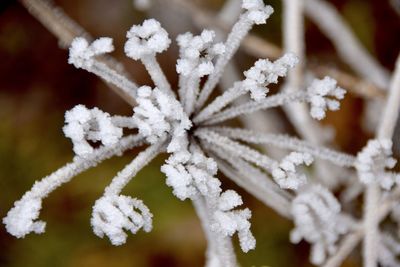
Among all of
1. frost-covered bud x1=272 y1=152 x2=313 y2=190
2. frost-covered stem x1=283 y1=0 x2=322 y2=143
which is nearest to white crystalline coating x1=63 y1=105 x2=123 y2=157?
frost-covered bud x1=272 y1=152 x2=313 y2=190

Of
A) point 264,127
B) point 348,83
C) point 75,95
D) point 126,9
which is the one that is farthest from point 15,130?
point 348,83

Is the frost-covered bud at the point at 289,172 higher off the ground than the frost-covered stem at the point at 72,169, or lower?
lower

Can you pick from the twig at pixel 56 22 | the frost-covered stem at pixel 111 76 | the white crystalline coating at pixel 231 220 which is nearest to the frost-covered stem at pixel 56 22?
the twig at pixel 56 22

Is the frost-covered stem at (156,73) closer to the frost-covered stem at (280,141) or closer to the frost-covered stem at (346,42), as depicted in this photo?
the frost-covered stem at (280,141)

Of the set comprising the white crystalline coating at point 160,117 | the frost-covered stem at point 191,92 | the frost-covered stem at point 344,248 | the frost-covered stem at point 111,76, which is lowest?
the frost-covered stem at point 344,248

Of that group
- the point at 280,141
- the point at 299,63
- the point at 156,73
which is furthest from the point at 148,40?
the point at 299,63

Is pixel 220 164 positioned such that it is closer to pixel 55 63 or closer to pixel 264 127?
pixel 264 127

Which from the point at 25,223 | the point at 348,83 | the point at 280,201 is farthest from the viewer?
the point at 348,83

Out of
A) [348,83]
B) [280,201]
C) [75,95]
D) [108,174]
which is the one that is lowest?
[280,201]
